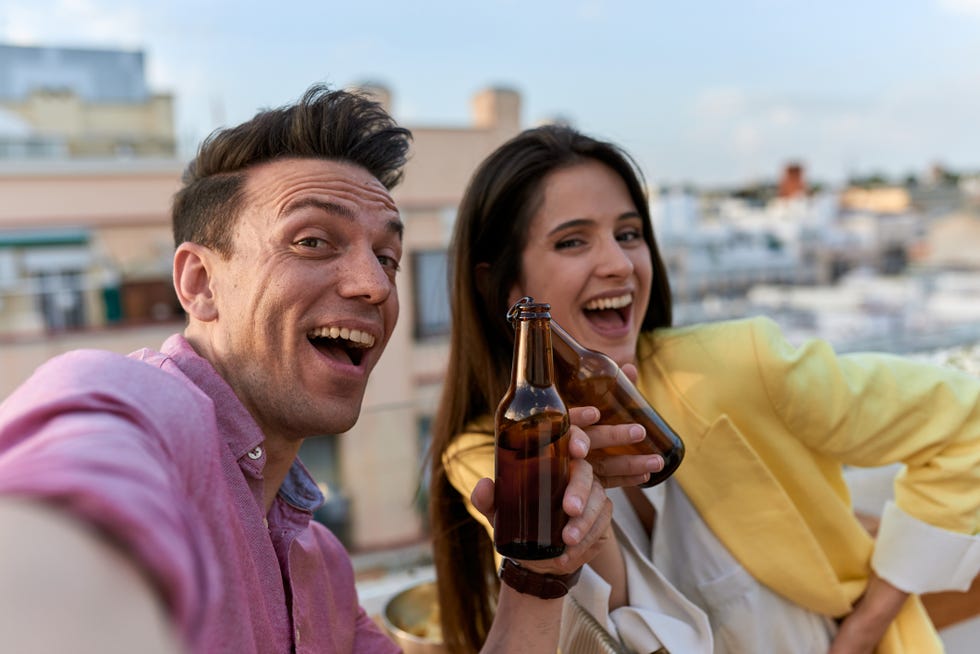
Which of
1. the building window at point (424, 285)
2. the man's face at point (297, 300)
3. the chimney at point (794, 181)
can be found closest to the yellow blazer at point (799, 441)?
the man's face at point (297, 300)

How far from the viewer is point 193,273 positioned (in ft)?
4.13

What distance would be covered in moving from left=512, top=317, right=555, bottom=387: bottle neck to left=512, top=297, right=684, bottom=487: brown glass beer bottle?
0.53ft

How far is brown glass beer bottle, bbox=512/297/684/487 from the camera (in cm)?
127

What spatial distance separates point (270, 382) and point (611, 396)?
576 mm

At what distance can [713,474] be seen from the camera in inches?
68.1

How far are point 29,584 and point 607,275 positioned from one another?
1.36m

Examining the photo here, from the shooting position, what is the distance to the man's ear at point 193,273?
125 centimetres

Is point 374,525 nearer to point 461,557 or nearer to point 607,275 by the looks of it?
point 461,557

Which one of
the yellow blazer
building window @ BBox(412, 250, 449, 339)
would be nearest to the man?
the yellow blazer

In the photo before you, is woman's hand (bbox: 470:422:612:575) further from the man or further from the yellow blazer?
the yellow blazer

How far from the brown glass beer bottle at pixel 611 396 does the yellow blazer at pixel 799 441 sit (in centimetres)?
47

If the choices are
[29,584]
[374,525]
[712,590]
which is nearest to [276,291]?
[29,584]

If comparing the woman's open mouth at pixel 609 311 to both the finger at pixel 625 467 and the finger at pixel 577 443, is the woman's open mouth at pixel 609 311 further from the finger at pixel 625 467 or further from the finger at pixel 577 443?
the finger at pixel 577 443

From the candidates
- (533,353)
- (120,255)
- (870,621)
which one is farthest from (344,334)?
(120,255)
